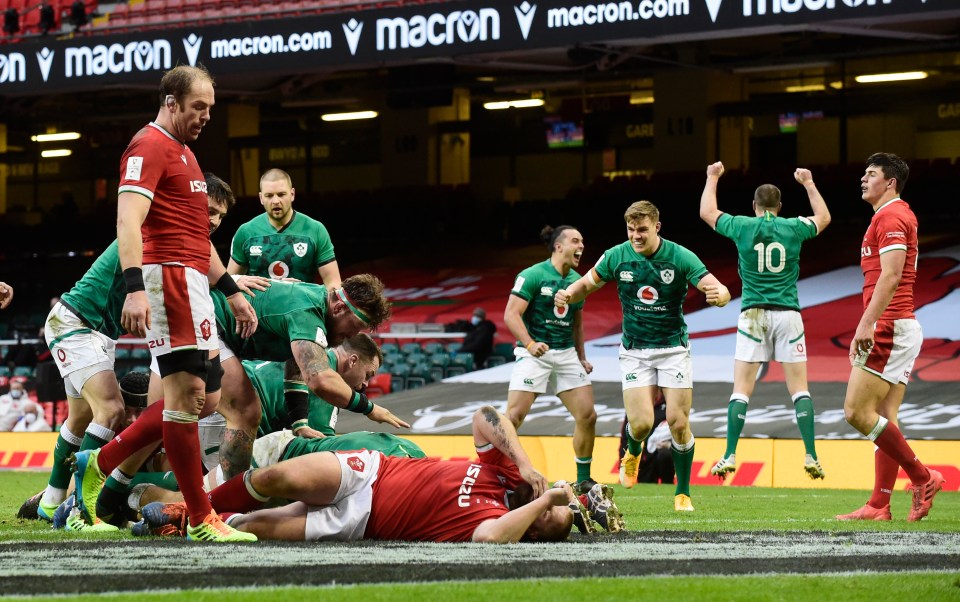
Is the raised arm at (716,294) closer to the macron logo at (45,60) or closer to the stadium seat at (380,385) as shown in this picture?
the stadium seat at (380,385)

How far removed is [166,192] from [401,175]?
25.7m

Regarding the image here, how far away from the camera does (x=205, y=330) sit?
6.59 meters

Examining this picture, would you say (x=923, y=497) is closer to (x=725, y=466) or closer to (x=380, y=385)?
(x=725, y=466)

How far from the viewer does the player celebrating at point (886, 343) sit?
8.62 meters

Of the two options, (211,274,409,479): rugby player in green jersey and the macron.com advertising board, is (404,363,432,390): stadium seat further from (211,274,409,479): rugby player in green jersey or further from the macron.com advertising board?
(211,274,409,479): rugby player in green jersey

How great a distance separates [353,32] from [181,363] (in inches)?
595

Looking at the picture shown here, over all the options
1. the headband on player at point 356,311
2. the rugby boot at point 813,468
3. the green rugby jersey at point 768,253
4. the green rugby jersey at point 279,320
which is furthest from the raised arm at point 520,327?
the headband on player at point 356,311

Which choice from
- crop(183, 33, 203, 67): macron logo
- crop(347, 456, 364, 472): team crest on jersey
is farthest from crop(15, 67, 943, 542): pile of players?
crop(183, 33, 203, 67): macron logo

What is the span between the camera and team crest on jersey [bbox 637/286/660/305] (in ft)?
34.8

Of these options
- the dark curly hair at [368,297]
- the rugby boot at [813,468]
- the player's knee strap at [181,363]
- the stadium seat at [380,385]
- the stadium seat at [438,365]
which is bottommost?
the stadium seat at [380,385]

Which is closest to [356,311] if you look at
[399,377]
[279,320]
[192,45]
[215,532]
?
[279,320]

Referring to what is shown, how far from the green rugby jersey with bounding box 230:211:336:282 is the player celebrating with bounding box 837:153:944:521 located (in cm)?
376

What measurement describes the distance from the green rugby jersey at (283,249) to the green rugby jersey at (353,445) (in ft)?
9.19

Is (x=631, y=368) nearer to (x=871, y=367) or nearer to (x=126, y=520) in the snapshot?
(x=871, y=367)
